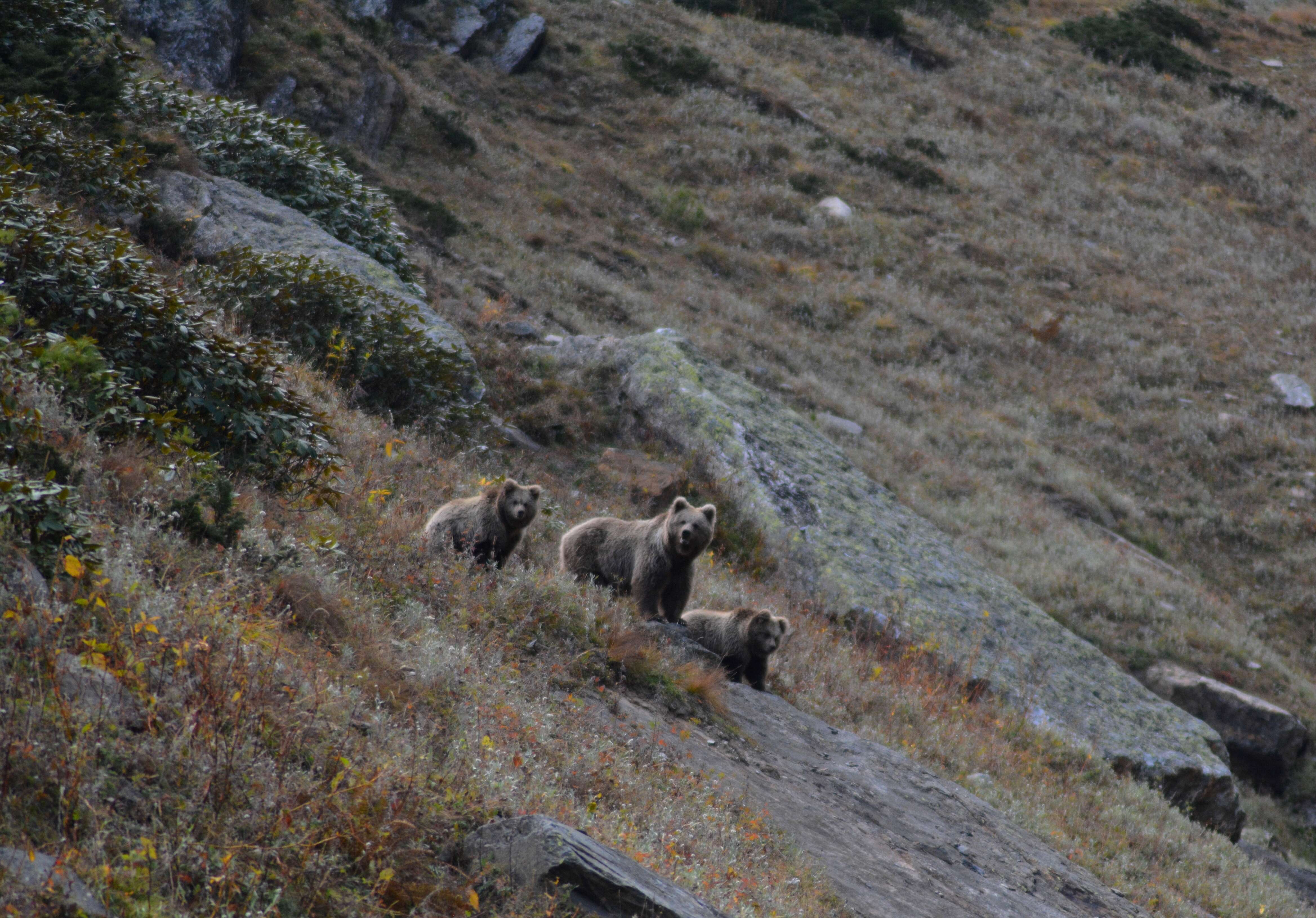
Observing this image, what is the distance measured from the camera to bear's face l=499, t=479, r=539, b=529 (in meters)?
8.14

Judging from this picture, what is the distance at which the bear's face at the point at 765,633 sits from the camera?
8828 mm

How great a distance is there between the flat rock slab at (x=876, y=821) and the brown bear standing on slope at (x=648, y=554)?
1226 millimetres

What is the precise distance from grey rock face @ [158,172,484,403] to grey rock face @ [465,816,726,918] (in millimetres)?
9119

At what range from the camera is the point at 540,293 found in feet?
65.2

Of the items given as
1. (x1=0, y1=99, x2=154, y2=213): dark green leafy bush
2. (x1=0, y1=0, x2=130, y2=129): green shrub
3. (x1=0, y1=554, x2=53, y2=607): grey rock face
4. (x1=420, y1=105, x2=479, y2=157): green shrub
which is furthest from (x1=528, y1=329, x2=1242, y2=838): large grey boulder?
(x1=420, y1=105, x2=479, y2=157): green shrub

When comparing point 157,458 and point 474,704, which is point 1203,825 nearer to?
point 474,704

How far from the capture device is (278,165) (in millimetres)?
14477

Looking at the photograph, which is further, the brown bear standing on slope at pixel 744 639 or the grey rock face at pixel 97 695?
the brown bear standing on slope at pixel 744 639

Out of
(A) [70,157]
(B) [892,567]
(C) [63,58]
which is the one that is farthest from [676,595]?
(C) [63,58]

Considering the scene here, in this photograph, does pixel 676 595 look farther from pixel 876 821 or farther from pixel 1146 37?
pixel 1146 37

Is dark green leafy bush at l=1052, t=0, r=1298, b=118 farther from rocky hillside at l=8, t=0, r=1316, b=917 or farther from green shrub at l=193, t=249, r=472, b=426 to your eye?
green shrub at l=193, t=249, r=472, b=426

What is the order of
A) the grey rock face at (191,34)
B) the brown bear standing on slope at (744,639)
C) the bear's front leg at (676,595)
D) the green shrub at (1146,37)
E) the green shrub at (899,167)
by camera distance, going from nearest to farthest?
the brown bear standing on slope at (744,639)
the bear's front leg at (676,595)
the grey rock face at (191,34)
the green shrub at (899,167)
the green shrub at (1146,37)

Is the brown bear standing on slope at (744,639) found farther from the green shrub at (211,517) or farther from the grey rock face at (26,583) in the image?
the grey rock face at (26,583)

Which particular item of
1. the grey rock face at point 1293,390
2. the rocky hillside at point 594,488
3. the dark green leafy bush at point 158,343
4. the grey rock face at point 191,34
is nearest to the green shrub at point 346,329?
the rocky hillside at point 594,488
